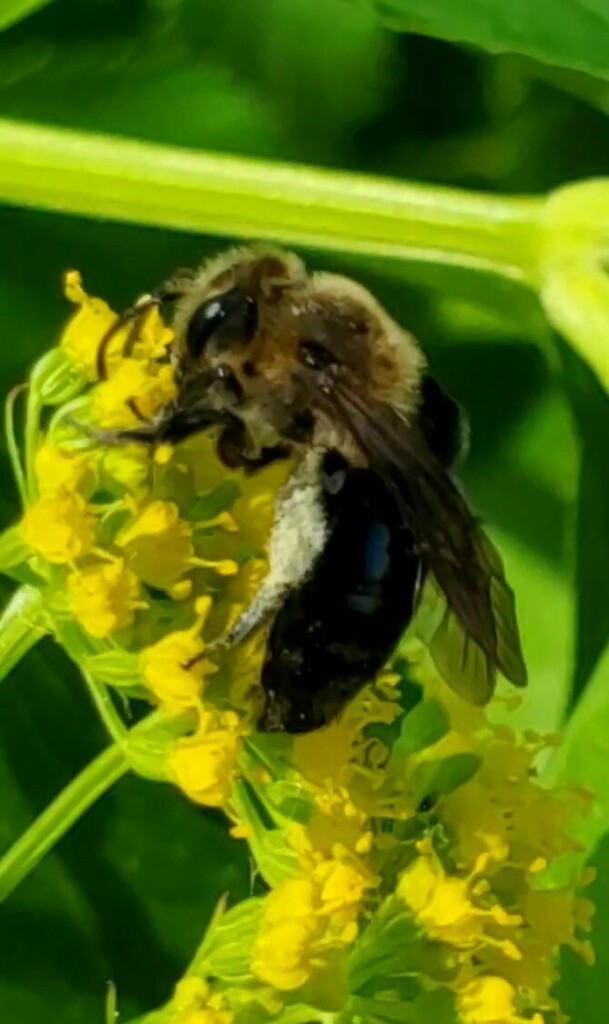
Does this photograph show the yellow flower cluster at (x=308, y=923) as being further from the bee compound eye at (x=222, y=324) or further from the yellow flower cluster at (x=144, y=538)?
the bee compound eye at (x=222, y=324)

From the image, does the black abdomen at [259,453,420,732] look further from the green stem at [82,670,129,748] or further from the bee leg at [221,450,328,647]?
the green stem at [82,670,129,748]

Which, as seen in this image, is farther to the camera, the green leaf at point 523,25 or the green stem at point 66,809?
the green leaf at point 523,25

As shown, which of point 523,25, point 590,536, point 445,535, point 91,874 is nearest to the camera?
point 445,535

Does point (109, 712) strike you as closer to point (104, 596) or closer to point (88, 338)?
point (104, 596)

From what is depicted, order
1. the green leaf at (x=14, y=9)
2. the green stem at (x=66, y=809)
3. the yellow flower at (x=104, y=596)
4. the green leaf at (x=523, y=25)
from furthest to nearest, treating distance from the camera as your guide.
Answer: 1. the green leaf at (x=14, y=9)
2. the green leaf at (x=523, y=25)
3. the green stem at (x=66, y=809)
4. the yellow flower at (x=104, y=596)

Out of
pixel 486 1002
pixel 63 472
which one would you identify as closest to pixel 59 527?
pixel 63 472

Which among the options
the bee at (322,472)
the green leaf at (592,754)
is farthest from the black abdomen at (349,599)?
the green leaf at (592,754)

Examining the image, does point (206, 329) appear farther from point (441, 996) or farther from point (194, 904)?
point (194, 904)
